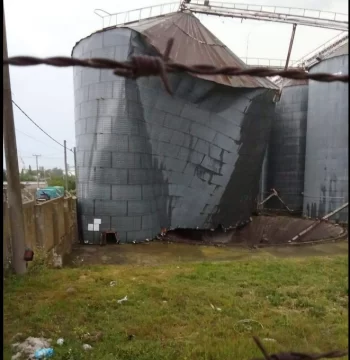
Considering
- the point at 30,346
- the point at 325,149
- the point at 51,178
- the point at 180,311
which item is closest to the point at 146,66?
the point at 30,346

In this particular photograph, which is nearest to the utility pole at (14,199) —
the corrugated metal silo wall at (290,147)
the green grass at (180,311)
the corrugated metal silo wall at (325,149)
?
the green grass at (180,311)

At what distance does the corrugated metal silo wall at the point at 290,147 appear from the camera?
805 inches

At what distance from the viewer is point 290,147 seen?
20.7 m

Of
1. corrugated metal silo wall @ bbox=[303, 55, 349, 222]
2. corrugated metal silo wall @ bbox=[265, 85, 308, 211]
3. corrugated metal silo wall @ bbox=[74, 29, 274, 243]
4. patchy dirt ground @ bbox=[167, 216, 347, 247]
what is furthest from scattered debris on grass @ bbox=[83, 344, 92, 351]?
corrugated metal silo wall @ bbox=[265, 85, 308, 211]

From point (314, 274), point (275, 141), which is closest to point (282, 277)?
point (314, 274)

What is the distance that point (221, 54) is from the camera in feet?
46.0

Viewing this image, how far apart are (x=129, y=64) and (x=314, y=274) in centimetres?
658

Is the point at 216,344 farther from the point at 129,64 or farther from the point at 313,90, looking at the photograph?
the point at 313,90

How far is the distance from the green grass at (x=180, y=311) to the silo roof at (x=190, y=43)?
8.26 m

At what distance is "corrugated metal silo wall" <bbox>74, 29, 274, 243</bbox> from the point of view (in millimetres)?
12000

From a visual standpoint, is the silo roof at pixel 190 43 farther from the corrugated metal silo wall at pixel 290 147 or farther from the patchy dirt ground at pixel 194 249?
the corrugated metal silo wall at pixel 290 147

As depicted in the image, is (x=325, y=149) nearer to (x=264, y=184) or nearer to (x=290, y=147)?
(x=290, y=147)

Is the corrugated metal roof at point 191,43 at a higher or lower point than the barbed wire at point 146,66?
higher

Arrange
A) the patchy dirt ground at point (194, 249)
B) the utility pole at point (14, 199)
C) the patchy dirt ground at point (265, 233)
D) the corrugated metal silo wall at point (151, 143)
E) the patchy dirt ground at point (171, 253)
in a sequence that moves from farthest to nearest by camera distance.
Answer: the patchy dirt ground at point (265, 233)
the corrugated metal silo wall at point (151, 143)
the patchy dirt ground at point (194, 249)
the patchy dirt ground at point (171, 253)
the utility pole at point (14, 199)
